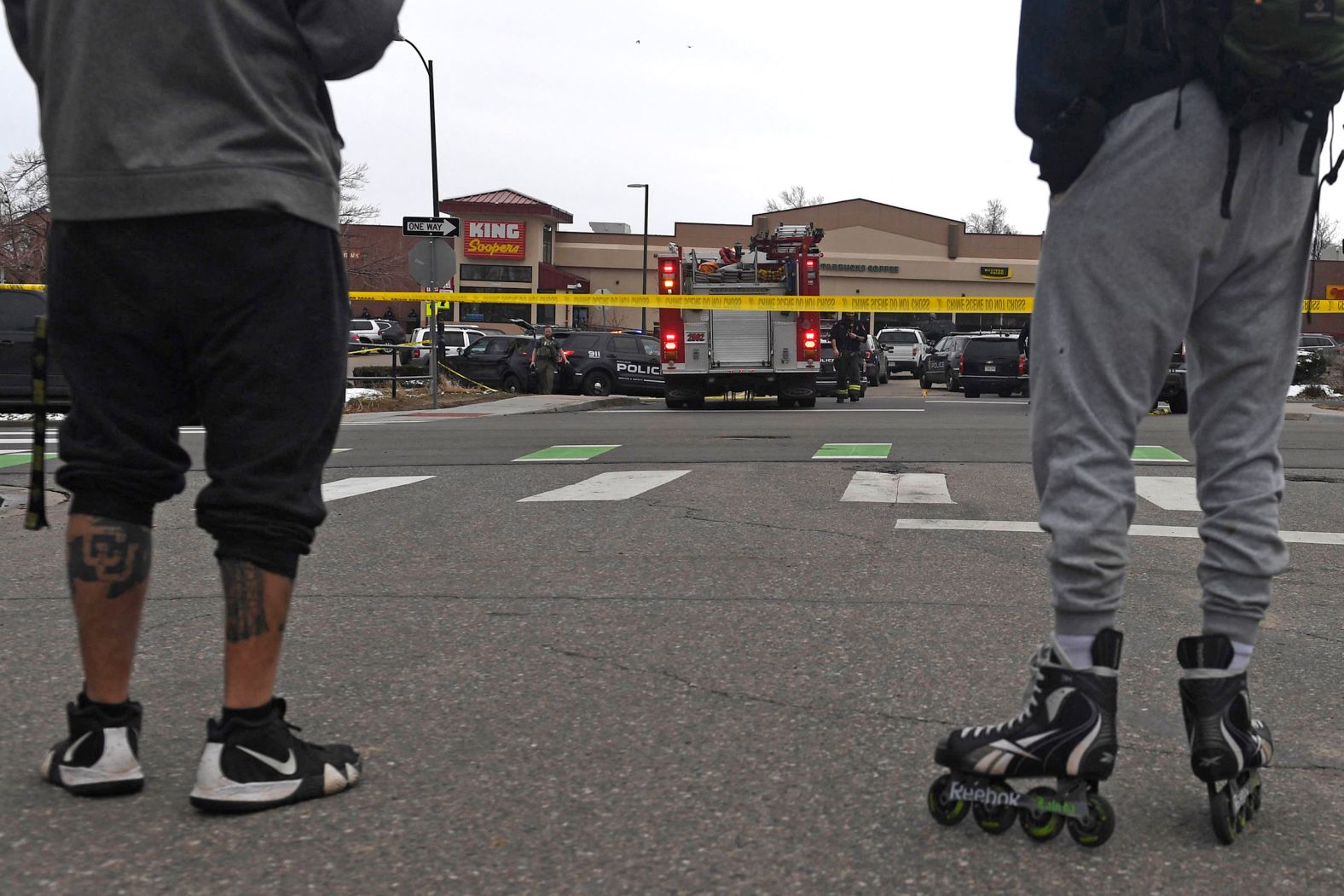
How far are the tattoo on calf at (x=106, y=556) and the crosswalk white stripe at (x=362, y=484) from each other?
5.16m

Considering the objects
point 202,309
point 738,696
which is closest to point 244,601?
point 202,309

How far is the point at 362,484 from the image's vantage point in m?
8.59

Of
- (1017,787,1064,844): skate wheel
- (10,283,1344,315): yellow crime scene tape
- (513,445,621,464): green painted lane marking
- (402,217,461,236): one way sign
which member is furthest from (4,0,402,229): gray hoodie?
(10,283,1344,315): yellow crime scene tape

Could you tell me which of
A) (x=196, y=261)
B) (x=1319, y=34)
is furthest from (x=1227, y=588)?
(x=196, y=261)

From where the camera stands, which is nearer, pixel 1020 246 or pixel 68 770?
pixel 68 770

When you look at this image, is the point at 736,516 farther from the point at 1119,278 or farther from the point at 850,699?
the point at 1119,278

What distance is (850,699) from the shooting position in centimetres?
317

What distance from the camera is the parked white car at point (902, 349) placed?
43719 millimetres

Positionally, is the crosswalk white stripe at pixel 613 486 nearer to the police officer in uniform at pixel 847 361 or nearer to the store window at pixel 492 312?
the police officer in uniform at pixel 847 361

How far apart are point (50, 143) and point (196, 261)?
0.37m

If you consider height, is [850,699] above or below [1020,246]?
below

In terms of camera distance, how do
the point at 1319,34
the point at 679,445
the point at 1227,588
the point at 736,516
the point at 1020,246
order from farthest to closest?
the point at 1020,246, the point at 679,445, the point at 736,516, the point at 1227,588, the point at 1319,34

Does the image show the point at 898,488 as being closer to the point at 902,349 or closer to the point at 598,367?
the point at 598,367

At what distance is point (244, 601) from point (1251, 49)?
6.20 feet
